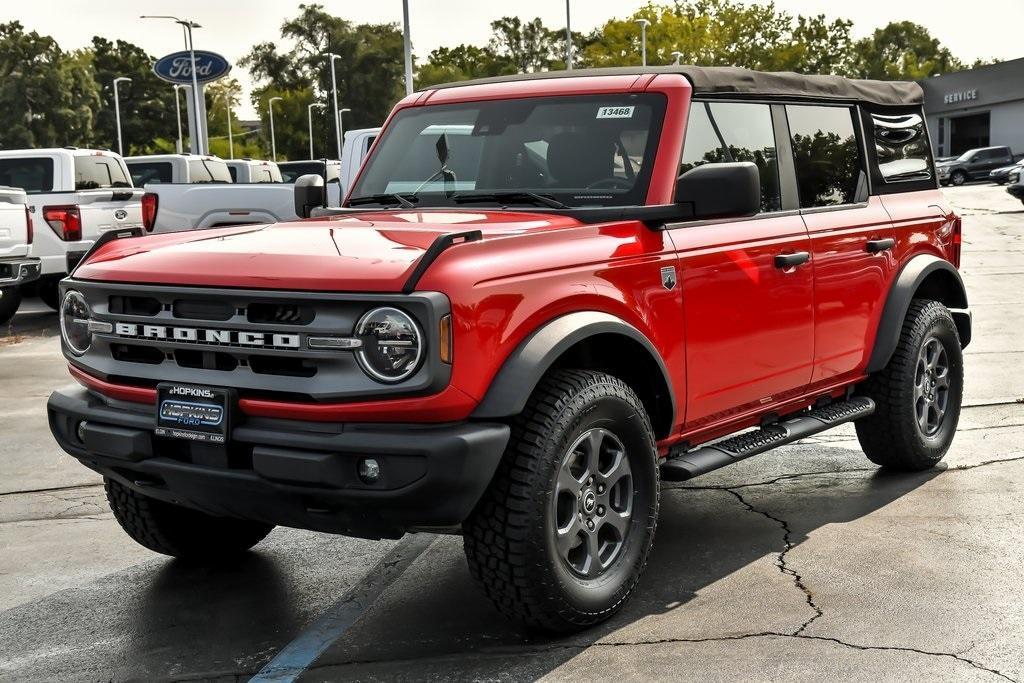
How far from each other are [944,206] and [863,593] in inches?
113

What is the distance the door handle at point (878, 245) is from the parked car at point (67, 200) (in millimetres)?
10700

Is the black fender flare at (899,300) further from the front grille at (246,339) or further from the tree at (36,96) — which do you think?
the tree at (36,96)

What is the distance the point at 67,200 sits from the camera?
1498cm

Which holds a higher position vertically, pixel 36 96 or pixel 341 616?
pixel 36 96

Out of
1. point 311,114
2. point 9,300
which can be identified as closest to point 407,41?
point 9,300

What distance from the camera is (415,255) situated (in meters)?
3.99

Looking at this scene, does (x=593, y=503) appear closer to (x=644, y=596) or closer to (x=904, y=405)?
(x=644, y=596)

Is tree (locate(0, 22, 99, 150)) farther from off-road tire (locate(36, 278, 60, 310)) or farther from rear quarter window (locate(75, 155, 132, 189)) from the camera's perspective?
off-road tire (locate(36, 278, 60, 310))

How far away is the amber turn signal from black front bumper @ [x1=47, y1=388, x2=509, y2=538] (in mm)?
222

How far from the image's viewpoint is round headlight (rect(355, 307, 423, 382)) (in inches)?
152

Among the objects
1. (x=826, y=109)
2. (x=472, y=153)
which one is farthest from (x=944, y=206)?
(x=472, y=153)

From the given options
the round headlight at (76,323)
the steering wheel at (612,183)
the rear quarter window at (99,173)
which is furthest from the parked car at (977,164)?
the round headlight at (76,323)

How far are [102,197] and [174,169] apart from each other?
646 cm

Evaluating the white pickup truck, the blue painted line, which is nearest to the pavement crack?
the blue painted line
